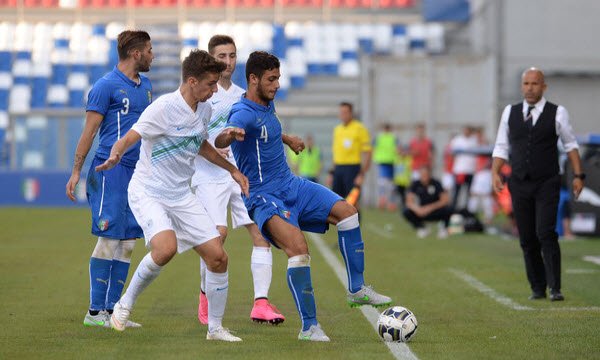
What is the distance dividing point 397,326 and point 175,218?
1623 mm

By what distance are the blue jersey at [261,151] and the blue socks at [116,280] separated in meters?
1.35

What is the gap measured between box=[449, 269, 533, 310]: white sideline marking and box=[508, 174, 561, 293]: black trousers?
345 mm

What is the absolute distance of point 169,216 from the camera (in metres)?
8.41

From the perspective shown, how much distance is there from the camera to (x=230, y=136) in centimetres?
803

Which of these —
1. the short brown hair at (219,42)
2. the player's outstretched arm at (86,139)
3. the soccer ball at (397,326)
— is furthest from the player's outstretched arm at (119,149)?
the soccer ball at (397,326)

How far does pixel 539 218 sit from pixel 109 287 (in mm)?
3964

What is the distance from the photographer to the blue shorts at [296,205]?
27.6ft

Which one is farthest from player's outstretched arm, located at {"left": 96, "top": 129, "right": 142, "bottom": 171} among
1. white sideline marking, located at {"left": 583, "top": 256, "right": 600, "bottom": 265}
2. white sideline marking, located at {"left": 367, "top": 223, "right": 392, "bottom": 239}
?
white sideline marking, located at {"left": 367, "top": 223, "right": 392, "bottom": 239}

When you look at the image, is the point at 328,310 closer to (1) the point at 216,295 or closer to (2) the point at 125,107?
(1) the point at 216,295

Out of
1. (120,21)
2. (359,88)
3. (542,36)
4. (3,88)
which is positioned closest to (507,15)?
(542,36)

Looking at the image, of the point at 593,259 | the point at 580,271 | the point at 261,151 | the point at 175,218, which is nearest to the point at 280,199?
the point at 261,151

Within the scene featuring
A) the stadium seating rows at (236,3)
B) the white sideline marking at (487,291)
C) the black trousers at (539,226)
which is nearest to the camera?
the white sideline marking at (487,291)

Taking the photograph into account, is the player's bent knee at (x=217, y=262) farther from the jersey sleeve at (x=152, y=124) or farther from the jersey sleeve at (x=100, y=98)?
the jersey sleeve at (x=100, y=98)

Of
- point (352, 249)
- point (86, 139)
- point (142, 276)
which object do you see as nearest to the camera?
point (142, 276)
